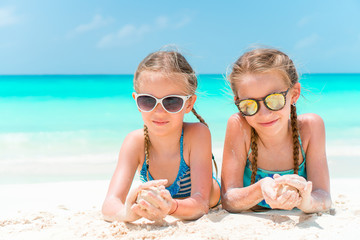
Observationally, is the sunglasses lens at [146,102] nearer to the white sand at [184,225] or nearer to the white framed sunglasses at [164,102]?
the white framed sunglasses at [164,102]

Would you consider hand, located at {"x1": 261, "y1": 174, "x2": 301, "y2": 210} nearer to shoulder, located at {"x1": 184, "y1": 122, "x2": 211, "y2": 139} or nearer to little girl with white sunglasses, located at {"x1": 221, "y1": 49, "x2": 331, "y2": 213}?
little girl with white sunglasses, located at {"x1": 221, "y1": 49, "x2": 331, "y2": 213}

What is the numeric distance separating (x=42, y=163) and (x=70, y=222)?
11.8 ft

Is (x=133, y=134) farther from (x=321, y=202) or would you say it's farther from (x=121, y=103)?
(x=121, y=103)

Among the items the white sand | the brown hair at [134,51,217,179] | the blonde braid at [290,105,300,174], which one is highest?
the brown hair at [134,51,217,179]

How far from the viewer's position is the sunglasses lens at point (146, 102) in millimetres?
2961

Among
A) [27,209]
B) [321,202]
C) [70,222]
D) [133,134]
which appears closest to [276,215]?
[321,202]

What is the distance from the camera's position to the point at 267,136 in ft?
10.4

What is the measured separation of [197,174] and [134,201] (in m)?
0.62

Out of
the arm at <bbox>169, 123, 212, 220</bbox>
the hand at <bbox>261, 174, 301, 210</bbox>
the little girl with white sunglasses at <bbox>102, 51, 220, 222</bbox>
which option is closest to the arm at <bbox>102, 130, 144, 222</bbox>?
the little girl with white sunglasses at <bbox>102, 51, 220, 222</bbox>

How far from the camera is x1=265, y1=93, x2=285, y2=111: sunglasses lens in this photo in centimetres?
289

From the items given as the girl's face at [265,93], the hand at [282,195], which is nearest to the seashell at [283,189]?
the hand at [282,195]

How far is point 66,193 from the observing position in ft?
13.7

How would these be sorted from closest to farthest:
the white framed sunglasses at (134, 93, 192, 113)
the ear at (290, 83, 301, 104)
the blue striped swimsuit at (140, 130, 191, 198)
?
the white framed sunglasses at (134, 93, 192, 113), the ear at (290, 83, 301, 104), the blue striped swimsuit at (140, 130, 191, 198)

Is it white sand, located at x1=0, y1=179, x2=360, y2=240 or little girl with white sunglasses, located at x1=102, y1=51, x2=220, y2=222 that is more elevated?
little girl with white sunglasses, located at x1=102, y1=51, x2=220, y2=222
